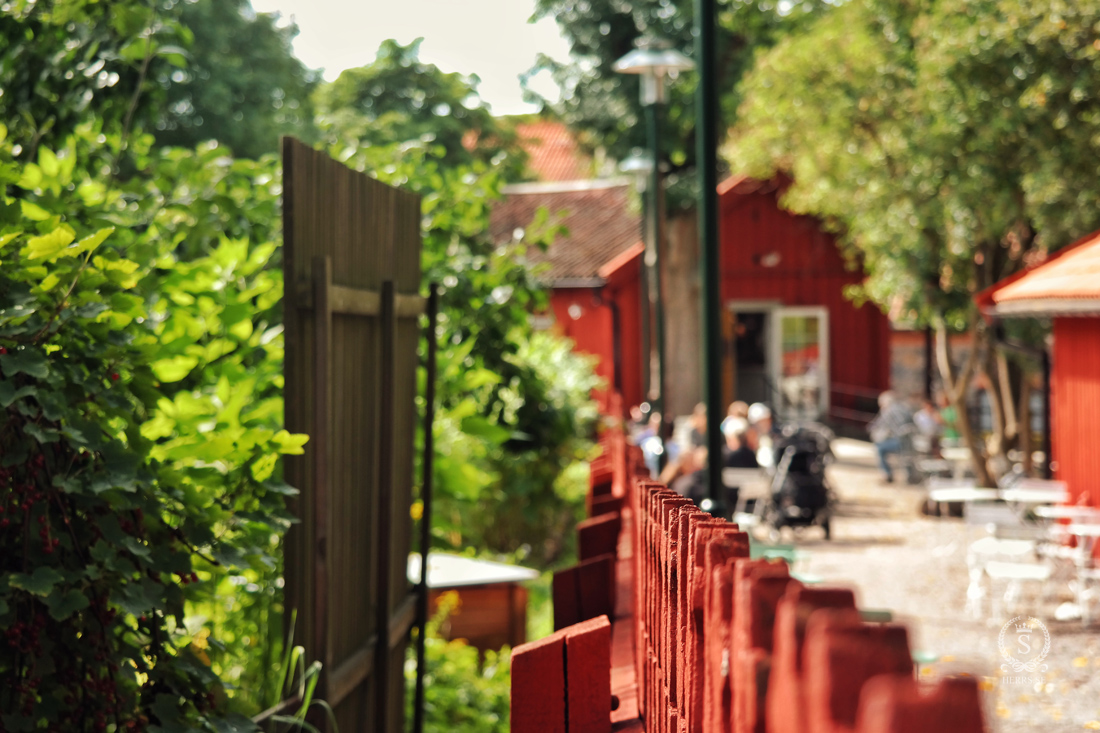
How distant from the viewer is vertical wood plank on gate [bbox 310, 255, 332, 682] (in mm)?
2998

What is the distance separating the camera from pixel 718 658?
120cm

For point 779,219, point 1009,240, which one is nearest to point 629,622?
point 1009,240

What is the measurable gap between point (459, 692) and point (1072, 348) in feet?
27.6

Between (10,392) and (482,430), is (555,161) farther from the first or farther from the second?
(10,392)

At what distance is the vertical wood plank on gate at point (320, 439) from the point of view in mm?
2998

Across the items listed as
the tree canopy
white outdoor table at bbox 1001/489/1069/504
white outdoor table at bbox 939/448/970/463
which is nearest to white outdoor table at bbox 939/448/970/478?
white outdoor table at bbox 939/448/970/463

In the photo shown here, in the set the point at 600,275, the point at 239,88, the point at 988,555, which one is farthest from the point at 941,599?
the point at 239,88

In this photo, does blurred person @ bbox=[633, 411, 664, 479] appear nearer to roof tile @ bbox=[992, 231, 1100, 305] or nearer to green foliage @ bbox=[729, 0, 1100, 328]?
roof tile @ bbox=[992, 231, 1100, 305]

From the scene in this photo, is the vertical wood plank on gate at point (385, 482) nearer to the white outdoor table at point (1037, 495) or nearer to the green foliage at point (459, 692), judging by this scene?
the green foliage at point (459, 692)

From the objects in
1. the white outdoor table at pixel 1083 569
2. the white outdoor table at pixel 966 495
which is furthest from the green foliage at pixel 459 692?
the white outdoor table at pixel 966 495

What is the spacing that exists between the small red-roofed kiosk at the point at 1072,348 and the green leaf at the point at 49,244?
9.07m

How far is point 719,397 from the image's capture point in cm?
513

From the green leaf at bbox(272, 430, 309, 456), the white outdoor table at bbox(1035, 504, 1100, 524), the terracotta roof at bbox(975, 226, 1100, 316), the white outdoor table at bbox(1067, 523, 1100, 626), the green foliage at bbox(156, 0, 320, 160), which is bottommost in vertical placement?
the white outdoor table at bbox(1067, 523, 1100, 626)

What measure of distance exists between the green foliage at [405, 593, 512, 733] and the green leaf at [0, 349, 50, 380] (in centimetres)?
346
